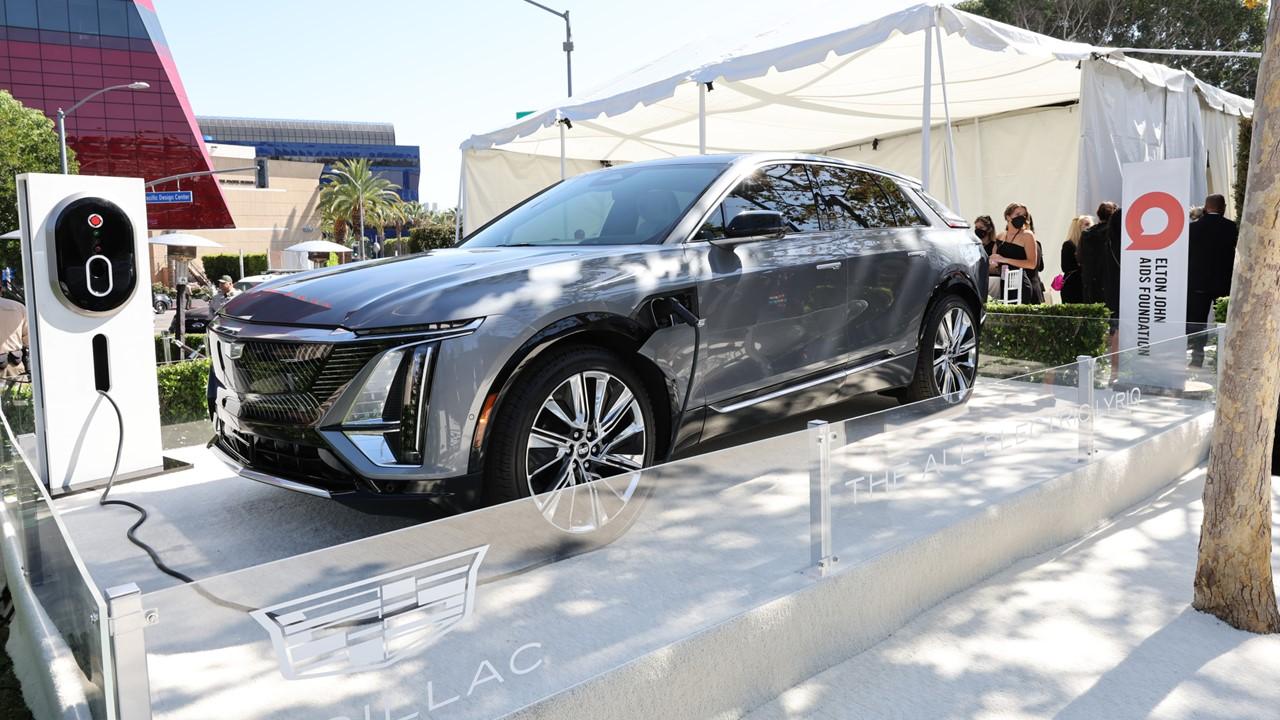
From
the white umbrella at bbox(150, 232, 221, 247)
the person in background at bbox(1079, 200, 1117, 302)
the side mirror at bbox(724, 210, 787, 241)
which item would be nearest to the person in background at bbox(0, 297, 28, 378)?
the side mirror at bbox(724, 210, 787, 241)

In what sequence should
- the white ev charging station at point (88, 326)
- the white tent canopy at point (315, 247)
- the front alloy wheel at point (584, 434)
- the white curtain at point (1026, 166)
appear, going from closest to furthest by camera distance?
the front alloy wheel at point (584, 434)
the white ev charging station at point (88, 326)
the white curtain at point (1026, 166)
the white tent canopy at point (315, 247)

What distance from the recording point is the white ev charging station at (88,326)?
4738mm

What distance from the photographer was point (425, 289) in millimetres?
3230

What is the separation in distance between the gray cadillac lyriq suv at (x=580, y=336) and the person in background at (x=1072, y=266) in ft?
18.1

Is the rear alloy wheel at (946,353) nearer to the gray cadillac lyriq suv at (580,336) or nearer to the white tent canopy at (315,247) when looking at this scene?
the gray cadillac lyriq suv at (580,336)

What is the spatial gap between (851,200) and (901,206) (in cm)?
53

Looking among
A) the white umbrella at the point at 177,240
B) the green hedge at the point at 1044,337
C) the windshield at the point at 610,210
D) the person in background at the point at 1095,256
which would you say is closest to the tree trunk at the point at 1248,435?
the windshield at the point at 610,210

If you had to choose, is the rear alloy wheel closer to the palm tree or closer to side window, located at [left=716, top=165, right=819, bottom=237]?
side window, located at [left=716, top=165, right=819, bottom=237]

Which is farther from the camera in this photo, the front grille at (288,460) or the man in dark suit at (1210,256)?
the man in dark suit at (1210,256)

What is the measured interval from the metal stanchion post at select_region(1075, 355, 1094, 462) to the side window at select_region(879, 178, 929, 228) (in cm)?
127

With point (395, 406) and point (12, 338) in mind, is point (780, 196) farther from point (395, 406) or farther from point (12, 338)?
point (12, 338)

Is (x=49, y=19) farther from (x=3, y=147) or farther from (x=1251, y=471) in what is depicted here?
(x=1251, y=471)

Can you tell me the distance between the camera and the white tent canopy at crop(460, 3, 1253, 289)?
914 centimetres

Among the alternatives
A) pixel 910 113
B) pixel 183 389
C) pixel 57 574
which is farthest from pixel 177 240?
pixel 57 574
